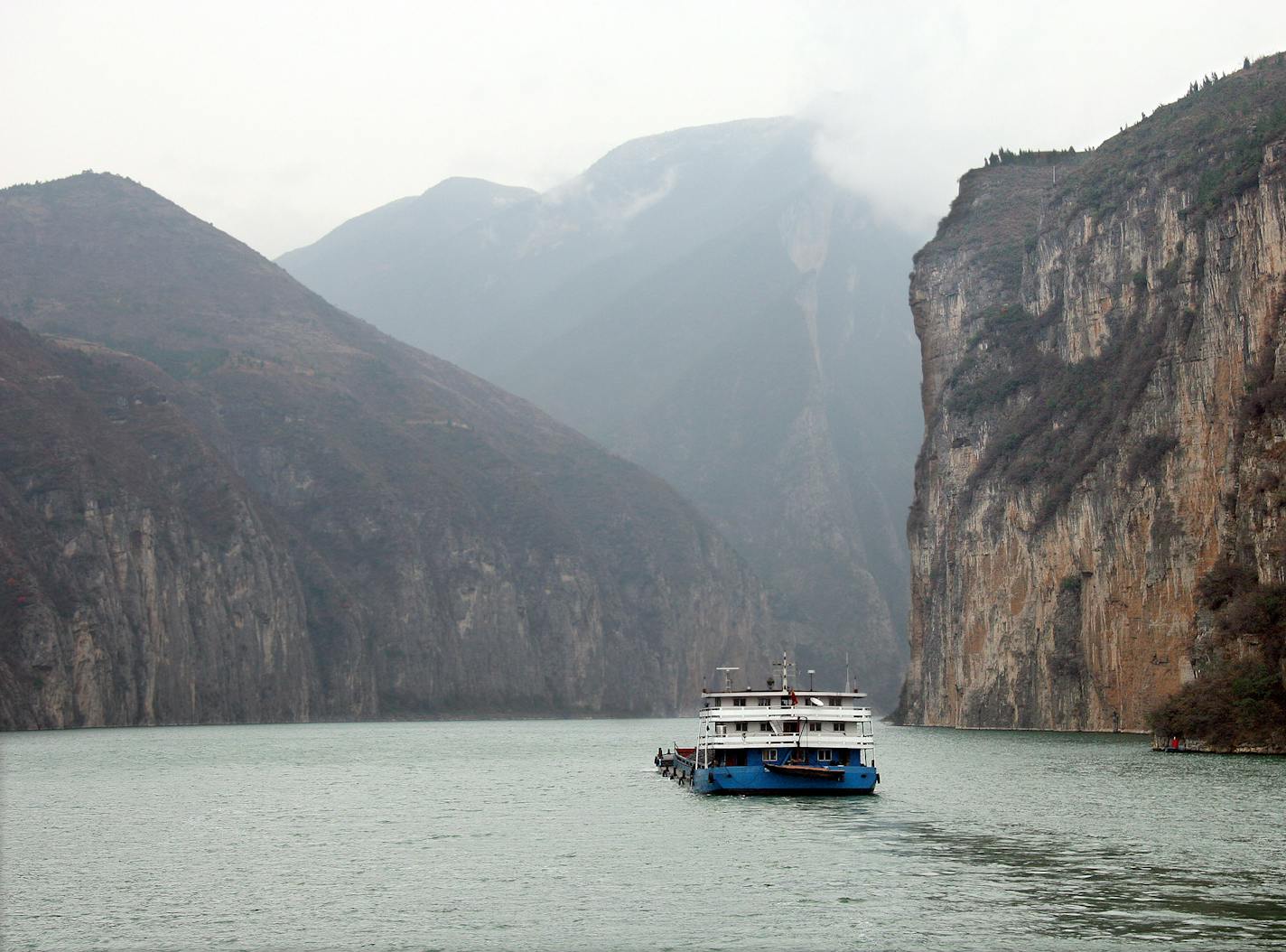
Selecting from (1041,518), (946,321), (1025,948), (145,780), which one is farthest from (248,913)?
→ (946,321)

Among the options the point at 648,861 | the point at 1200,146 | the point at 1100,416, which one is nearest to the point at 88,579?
the point at 1100,416

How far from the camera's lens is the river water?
42531mm

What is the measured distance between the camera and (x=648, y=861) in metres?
56.1

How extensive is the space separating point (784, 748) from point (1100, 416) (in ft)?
215

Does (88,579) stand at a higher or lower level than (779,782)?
higher

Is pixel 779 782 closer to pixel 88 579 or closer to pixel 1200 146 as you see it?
pixel 1200 146

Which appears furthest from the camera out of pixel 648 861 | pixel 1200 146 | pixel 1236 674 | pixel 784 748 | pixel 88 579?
pixel 88 579

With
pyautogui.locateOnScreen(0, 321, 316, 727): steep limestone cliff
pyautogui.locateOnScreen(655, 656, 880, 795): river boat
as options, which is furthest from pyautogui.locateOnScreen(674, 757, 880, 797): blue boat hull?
pyautogui.locateOnScreen(0, 321, 316, 727): steep limestone cliff

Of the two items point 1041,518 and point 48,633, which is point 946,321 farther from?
point 48,633

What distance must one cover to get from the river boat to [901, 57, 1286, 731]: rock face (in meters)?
29.3

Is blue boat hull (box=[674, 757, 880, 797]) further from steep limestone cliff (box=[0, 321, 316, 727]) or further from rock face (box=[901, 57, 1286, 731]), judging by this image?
steep limestone cliff (box=[0, 321, 316, 727])

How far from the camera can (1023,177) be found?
186m

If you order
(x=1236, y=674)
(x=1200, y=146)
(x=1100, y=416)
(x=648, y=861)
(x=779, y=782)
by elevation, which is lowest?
(x=648, y=861)

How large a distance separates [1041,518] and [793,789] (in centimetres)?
6517
